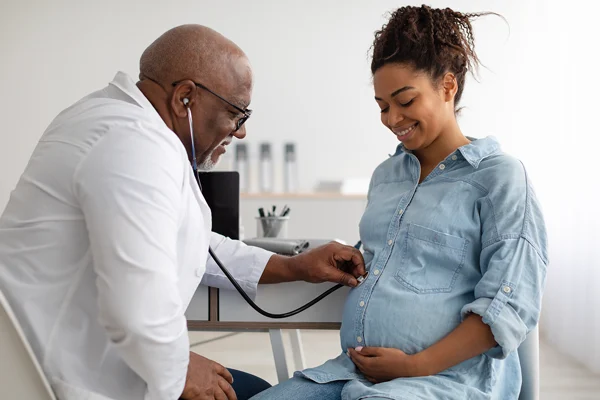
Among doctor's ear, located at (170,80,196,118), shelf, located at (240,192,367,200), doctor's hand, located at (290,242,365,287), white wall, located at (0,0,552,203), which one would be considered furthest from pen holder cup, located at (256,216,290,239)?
white wall, located at (0,0,552,203)

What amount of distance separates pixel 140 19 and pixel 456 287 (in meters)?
4.03

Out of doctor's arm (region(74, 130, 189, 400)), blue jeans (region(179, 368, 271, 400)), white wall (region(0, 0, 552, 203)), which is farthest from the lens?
white wall (region(0, 0, 552, 203))

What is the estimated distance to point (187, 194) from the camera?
1002mm

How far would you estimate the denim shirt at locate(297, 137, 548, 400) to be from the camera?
1.10 m

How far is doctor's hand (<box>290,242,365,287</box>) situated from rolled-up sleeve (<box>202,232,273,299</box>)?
9 cm

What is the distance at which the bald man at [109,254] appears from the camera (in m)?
0.83

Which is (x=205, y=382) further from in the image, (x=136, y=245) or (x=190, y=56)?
(x=190, y=56)

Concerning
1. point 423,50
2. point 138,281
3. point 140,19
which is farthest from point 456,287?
point 140,19

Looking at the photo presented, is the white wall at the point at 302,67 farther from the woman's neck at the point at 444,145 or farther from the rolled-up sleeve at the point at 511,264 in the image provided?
the rolled-up sleeve at the point at 511,264

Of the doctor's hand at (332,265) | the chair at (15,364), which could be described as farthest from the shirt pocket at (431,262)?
the chair at (15,364)

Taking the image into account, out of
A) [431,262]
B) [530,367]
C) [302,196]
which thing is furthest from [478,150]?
[302,196]

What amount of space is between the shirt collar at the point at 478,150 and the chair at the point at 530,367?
37 centimetres

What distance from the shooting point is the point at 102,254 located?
2.74 feet

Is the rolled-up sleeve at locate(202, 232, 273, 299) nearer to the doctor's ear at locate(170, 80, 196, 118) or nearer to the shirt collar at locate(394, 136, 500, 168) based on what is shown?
the doctor's ear at locate(170, 80, 196, 118)
